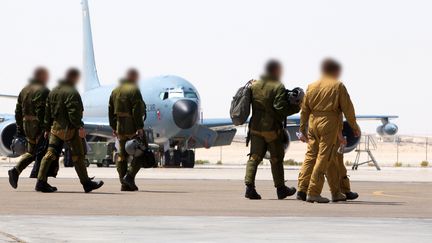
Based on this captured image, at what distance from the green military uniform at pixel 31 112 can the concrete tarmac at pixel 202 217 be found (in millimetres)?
867

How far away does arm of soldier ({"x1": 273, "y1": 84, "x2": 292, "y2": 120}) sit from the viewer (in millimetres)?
15500

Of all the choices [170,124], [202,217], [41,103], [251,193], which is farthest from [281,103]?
[170,124]

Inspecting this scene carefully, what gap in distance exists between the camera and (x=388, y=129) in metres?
53.4

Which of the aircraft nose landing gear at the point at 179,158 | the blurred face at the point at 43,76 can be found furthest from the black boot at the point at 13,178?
the aircraft nose landing gear at the point at 179,158

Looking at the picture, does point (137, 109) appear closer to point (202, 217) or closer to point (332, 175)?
point (332, 175)

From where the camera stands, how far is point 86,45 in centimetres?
5819

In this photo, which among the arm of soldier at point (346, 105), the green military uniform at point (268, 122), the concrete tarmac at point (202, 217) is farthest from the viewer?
the green military uniform at point (268, 122)

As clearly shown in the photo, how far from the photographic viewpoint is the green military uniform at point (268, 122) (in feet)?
51.1

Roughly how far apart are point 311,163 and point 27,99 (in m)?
5.31

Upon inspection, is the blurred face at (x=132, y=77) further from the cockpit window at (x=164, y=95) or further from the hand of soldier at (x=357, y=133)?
the cockpit window at (x=164, y=95)

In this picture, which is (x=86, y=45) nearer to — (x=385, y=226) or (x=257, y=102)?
(x=257, y=102)

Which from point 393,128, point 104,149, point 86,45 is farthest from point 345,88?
point 86,45

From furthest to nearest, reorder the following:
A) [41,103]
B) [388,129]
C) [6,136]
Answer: [388,129] → [6,136] → [41,103]

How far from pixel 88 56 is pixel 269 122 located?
42.8 m
